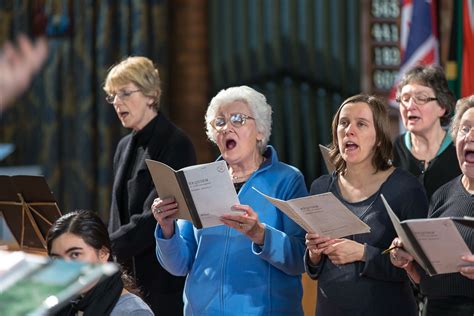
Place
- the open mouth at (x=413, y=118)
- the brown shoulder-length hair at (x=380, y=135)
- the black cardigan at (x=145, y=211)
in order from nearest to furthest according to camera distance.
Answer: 1. the brown shoulder-length hair at (x=380, y=135)
2. the black cardigan at (x=145, y=211)
3. the open mouth at (x=413, y=118)

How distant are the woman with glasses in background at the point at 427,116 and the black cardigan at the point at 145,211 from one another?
0.97 meters

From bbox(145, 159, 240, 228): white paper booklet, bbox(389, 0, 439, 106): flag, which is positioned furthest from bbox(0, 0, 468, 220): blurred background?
bbox(145, 159, 240, 228): white paper booklet

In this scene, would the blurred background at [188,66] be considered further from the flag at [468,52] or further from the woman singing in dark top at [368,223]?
the woman singing in dark top at [368,223]

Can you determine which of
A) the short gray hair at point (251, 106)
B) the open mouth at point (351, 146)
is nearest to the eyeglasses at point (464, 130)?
the open mouth at point (351, 146)

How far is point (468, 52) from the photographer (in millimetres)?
5859

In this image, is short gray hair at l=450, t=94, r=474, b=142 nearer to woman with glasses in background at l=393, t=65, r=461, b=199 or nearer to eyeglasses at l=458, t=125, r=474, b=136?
eyeglasses at l=458, t=125, r=474, b=136

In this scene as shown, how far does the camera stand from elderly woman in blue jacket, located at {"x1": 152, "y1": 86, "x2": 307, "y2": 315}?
10.8 feet

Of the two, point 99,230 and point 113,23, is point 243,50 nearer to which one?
point 113,23

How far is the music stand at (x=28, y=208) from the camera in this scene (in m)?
3.94

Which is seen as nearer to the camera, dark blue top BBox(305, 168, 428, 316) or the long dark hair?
the long dark hair

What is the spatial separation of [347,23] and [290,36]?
15.4 inches

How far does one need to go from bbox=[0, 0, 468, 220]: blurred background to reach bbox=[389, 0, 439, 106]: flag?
38cm

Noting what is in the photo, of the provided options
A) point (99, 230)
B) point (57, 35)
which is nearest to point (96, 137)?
point (57, 35)

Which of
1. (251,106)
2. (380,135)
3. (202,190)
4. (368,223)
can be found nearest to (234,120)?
(251,106)
